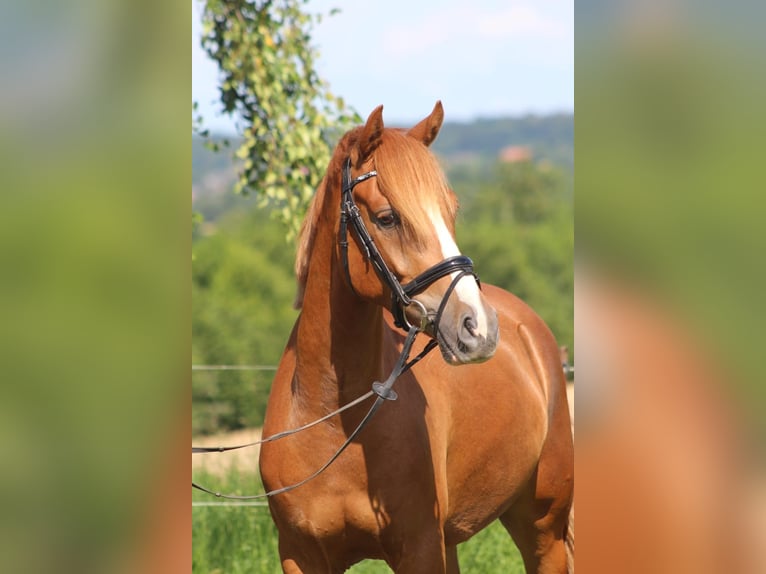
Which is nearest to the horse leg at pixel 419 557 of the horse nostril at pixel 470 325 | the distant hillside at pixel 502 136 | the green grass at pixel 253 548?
the horse nostril at pixel 470 325

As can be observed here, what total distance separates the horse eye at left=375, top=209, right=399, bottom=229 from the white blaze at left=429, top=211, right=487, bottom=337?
0.44 ft

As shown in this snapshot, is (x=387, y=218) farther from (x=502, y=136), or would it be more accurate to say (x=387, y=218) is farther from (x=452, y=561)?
(x=502, y=136)

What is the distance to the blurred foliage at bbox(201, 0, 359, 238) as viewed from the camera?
5.56 metres

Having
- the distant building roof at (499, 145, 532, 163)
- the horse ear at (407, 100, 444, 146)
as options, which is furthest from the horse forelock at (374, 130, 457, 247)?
the distant building roof at (499, 145, 532, 163)

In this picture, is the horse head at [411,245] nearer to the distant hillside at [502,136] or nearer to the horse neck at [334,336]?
the horse neck at [334,336]

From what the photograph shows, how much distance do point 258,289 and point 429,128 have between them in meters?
16.1

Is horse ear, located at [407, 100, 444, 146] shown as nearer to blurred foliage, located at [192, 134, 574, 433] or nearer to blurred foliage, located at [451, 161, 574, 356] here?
blurred foliage, located at [192, 134, 574, 433]

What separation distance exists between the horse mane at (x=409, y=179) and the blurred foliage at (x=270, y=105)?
260cm

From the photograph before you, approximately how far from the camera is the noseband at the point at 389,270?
8.50 ft

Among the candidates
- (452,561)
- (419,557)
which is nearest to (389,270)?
(419,557)

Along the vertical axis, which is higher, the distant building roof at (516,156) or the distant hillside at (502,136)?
the distant hillside at (502,136)

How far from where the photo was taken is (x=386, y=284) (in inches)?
110
